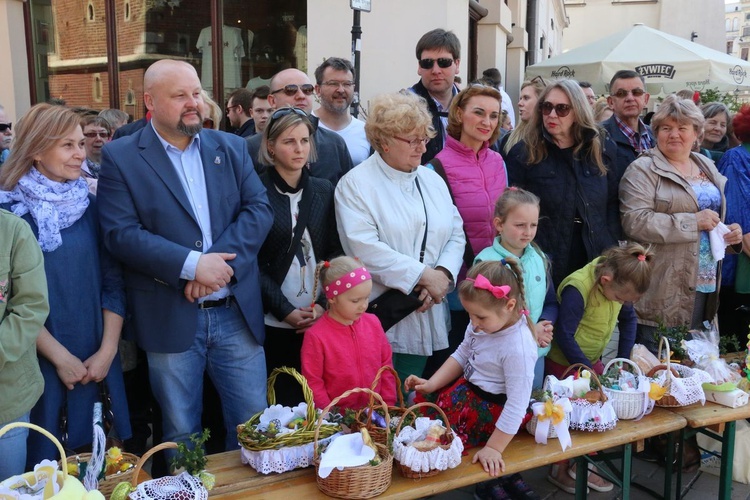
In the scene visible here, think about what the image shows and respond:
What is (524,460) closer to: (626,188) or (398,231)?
(398,231)

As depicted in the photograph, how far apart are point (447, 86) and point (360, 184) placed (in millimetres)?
1368

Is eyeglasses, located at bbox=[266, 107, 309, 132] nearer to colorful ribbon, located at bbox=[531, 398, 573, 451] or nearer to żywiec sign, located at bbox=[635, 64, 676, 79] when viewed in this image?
colorful ribbon, located at bbox=[531, 398, 573, 451]

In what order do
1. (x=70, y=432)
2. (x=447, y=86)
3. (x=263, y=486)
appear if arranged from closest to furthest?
(x=263, y=486) → (x=70, y=432) → (x=447, y=86)

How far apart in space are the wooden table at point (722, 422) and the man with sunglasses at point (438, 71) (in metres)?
2.10

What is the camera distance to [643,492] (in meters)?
3.83

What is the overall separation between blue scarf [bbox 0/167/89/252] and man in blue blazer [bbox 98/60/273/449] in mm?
152

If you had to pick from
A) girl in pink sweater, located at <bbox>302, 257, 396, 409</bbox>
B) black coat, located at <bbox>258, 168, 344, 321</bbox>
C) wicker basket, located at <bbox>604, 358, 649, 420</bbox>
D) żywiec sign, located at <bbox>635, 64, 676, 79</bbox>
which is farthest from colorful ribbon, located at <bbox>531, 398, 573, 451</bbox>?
żywiec sign, located at <bbox>635, 64, 676, 79</bbox>

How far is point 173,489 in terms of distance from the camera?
2.22 metres

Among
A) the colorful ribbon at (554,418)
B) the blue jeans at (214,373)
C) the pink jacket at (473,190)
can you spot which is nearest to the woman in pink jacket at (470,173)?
the pink jacket at (473,190)

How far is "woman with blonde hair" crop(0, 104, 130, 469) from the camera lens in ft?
8.84

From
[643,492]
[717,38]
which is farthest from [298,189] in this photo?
[717,38]

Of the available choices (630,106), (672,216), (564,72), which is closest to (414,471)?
(672,216)

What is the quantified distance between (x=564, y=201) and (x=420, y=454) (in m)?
1.91

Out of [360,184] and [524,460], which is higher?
[360,184]
